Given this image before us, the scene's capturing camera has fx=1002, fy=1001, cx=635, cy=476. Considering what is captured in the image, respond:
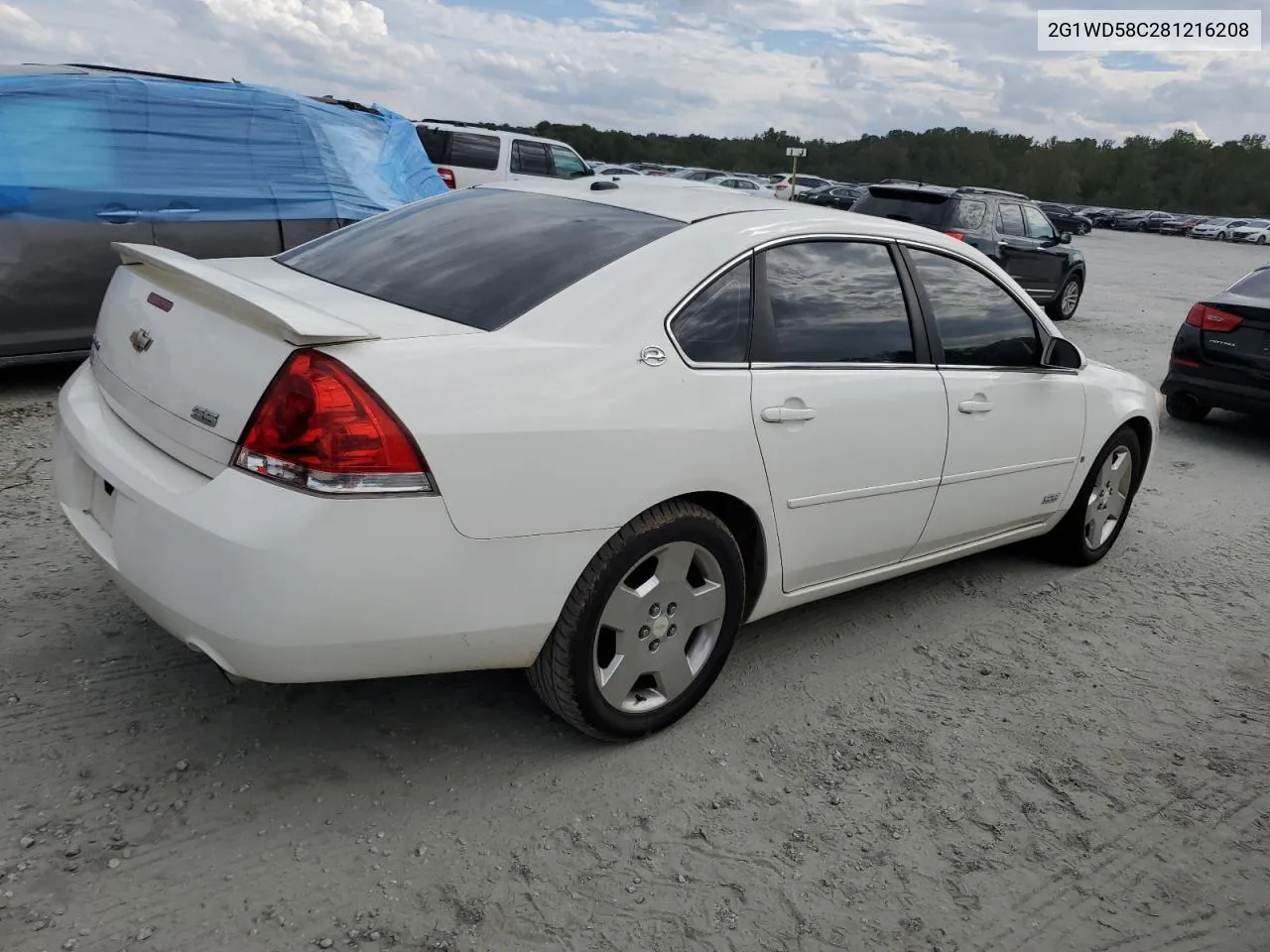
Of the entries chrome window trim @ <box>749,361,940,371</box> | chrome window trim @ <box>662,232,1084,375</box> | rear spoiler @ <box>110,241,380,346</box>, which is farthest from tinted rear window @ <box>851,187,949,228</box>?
rear spoiler @ <box>110,241,380,346</box>

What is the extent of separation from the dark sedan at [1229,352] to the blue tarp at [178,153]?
637 cm

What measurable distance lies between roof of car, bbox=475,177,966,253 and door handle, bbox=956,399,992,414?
2.01 ft

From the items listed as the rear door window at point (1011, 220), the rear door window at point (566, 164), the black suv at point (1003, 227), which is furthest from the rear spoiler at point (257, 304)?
the rear door window at point (566, 164)

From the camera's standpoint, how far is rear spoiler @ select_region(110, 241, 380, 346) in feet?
7.50

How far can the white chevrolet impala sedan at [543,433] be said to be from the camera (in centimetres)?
227

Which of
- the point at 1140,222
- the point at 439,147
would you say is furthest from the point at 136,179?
the point at 1140,222

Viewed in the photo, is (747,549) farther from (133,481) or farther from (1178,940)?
(133,481)

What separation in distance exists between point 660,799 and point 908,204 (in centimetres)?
1010

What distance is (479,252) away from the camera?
10.1 feet

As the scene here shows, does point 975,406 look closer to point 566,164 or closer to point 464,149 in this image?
point 464,149

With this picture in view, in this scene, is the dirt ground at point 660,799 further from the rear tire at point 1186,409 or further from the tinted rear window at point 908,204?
the tinted rear window at point 908,204

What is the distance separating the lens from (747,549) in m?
3.15

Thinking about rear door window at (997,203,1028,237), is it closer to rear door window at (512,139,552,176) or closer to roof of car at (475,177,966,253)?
rear door window at (512,139,552,176)

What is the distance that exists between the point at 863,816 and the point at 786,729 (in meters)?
0.45
